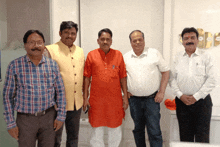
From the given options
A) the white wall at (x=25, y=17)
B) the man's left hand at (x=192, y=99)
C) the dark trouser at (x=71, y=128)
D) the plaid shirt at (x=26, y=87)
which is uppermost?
the white wall at (x=25, y=17)

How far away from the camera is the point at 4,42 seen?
196 cm

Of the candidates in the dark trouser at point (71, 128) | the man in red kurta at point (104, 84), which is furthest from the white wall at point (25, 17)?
the dark trouser at point (71, 128)

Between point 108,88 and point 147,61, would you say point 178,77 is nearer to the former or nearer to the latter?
point 147,61

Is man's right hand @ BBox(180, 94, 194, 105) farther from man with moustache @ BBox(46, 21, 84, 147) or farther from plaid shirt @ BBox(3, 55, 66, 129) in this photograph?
plaid shirt @ BBox(3, 55, 66, 129)

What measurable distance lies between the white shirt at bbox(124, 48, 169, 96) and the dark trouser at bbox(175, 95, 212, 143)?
346 millimetres

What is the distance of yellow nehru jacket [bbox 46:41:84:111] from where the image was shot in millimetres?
1704

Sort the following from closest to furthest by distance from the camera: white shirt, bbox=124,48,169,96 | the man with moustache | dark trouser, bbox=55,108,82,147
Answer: the man with moustache
dark trouser, bbox=55,108,82,147
white shirt, bbox=124,48,169,96

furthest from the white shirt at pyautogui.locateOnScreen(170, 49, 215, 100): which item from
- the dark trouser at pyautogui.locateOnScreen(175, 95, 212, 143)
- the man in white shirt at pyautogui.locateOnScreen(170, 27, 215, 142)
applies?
the dark trouser at pyautogui.locateOnScreen(175, 95, 212, 143)

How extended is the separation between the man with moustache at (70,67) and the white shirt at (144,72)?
0.55 m

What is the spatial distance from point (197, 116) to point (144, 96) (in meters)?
0.59

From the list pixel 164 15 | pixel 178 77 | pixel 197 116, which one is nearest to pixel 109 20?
pixel 164 15

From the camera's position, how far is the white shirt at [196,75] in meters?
1.83

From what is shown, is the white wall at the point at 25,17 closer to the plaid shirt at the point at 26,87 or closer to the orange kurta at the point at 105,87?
the plaid shirt at the point at 26,87

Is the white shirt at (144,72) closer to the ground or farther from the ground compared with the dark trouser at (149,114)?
farther from the ground
